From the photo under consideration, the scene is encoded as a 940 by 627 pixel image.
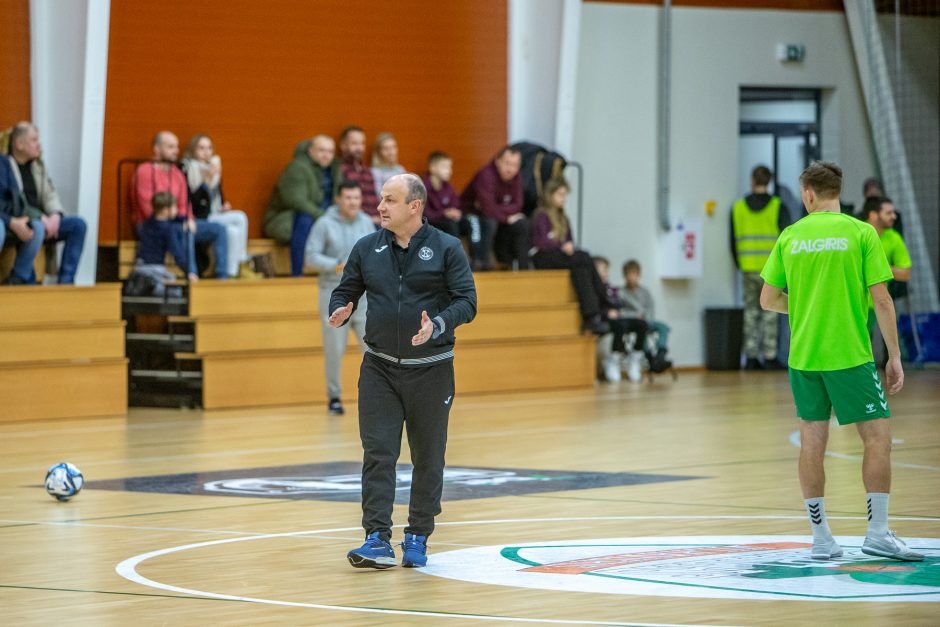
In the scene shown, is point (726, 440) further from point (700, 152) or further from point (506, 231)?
point (700, 152)

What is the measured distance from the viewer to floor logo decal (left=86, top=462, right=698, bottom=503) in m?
9.13

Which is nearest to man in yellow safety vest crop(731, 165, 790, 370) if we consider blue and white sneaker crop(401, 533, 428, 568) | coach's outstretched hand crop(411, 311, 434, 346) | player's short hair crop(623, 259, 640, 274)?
player's short hair crop(623, 259, 640, 274)

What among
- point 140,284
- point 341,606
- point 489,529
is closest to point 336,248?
point 140,284

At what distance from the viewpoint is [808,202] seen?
22.1 ft

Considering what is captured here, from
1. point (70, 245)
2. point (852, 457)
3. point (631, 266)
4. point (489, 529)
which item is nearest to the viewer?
point (489, 529)

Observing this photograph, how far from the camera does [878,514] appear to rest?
6375mm

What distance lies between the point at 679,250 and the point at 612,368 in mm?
2324

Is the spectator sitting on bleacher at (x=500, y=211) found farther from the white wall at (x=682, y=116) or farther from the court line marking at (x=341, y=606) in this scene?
the court line marking at (x=341, y=606)

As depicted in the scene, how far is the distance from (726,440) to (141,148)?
705 centimetres

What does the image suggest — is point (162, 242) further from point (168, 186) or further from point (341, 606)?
point (341, 606)

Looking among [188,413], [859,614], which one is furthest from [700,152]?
[859,614]

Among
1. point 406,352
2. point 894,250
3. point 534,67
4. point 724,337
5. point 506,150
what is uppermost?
point 534,67

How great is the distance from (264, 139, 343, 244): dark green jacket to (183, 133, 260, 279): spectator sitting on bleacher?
2.09 ft

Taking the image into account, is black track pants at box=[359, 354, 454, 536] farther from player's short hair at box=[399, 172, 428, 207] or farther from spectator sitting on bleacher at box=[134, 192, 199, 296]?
spectator sitting on bleacher at box=[134, 192, 199, 296]
